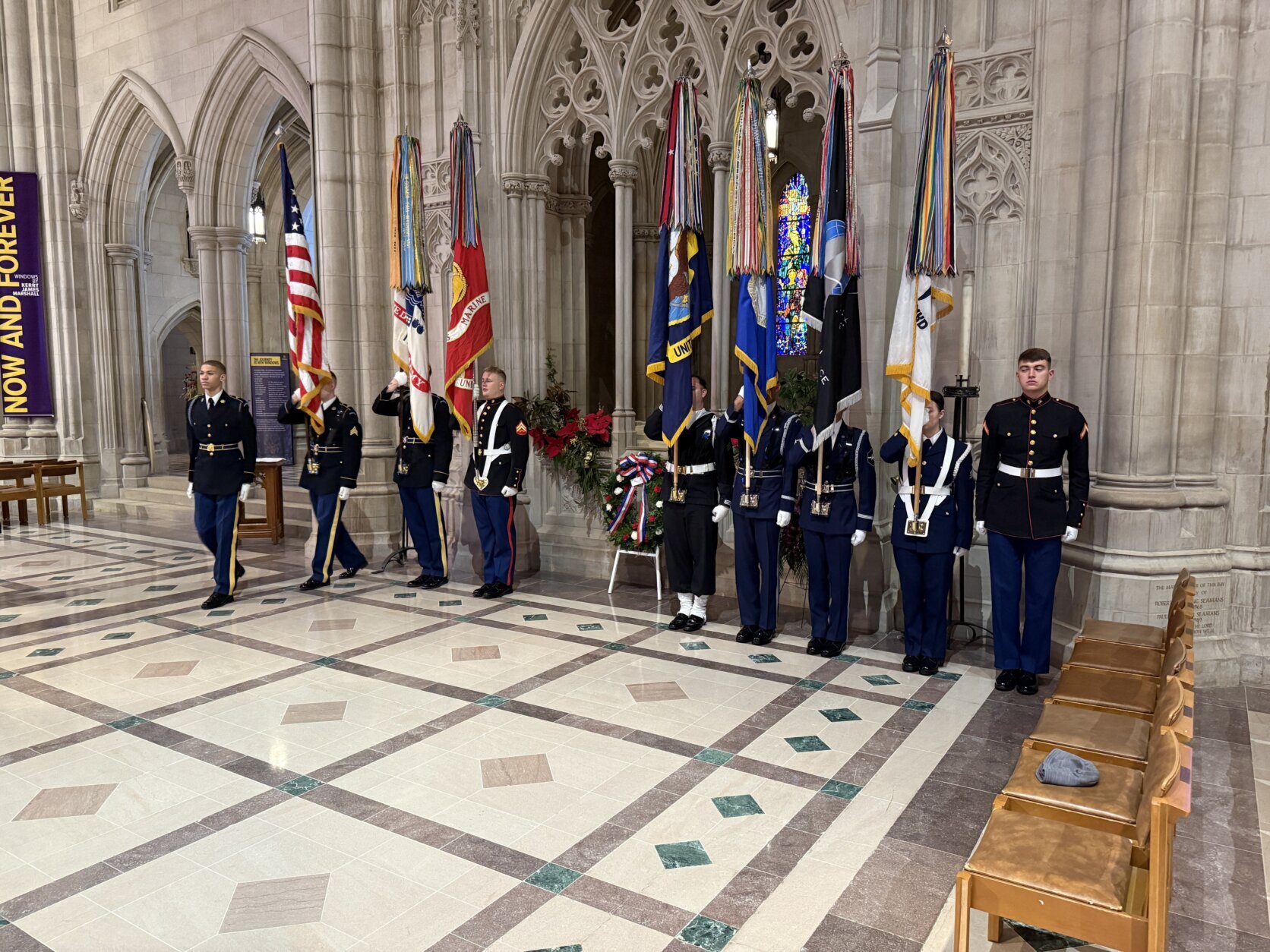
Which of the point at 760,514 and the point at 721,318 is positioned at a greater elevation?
the point at 721,318

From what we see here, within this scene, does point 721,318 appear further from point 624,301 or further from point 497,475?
point 497,475

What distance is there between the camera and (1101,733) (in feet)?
8.56

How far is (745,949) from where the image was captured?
2.33 m

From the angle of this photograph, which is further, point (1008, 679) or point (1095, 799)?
point (1008, 679)

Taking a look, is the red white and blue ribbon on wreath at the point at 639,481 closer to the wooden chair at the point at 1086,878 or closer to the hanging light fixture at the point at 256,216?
the wooden chair at the point at 1086,878

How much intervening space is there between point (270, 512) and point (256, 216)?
469 centimetres

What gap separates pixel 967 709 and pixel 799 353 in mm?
8913

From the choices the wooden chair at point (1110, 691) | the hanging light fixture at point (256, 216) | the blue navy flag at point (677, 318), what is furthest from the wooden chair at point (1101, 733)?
the hanging light fixture at point (256, 216)

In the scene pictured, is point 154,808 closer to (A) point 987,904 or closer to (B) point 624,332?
(A) point 987,904

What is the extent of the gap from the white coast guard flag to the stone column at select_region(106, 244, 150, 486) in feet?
35.2

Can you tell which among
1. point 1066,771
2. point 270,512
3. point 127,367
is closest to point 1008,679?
point 1066,771

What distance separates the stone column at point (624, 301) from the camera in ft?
23.1

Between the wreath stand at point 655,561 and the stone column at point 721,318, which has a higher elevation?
the stone column at point 721,318

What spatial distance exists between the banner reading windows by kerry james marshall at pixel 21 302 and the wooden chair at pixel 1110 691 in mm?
12843
